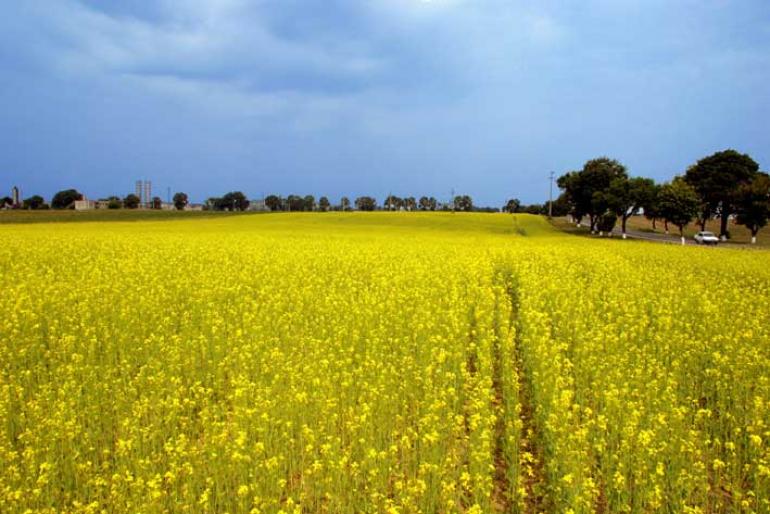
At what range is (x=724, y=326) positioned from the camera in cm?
987

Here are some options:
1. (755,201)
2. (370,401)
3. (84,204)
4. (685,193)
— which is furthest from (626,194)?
(84,204)

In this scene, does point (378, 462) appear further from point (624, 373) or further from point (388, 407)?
point (624, 373)

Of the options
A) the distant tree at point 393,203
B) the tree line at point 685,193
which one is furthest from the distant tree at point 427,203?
the tree line at point 685,193

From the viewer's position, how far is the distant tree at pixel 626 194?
2217 inches

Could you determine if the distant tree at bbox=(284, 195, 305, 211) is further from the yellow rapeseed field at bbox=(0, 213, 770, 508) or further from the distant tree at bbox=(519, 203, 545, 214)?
the yellow rapeseed field at bbox=(0, 213, 770, 508)

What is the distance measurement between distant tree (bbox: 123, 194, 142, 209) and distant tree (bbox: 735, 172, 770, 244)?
127m

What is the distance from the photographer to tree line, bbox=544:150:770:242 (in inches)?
2069

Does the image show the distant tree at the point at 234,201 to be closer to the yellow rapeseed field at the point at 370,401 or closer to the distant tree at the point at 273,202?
the distant tree at the point at 273,202

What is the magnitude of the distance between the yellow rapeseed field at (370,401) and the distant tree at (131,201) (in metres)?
130

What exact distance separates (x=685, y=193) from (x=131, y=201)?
125 m

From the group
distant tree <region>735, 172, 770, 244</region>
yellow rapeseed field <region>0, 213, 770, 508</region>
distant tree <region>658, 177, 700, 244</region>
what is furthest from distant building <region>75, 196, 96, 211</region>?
yellow rapeseed field <region>0, 213, 770, 508</region>

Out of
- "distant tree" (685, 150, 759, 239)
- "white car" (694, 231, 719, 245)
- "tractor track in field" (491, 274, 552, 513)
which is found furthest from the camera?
"distant tree" (685, 150, 759, 239)

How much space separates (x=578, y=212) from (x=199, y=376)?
225ft

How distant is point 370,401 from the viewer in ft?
21.1
